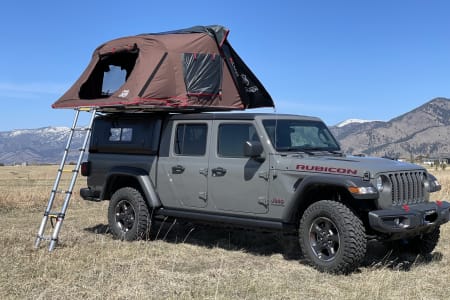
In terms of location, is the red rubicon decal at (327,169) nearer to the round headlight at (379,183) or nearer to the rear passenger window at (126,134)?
the round headlight at (379,183)

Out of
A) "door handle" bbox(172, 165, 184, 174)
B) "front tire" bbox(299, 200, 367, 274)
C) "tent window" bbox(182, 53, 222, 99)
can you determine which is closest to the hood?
"front tire" bbox(299, 200, 367, 274)

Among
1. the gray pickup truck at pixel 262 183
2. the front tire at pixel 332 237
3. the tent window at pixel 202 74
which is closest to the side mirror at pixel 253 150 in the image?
the gray pickup truck at pixel 262 183

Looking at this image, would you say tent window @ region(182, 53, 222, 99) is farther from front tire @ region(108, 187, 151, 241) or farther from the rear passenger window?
front tire @ region(108, 187, 151, 241)

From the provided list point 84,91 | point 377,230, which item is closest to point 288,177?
point 377,230

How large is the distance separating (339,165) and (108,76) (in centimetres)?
494

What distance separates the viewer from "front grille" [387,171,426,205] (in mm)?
6570

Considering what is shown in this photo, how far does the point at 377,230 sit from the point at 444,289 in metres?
0.93

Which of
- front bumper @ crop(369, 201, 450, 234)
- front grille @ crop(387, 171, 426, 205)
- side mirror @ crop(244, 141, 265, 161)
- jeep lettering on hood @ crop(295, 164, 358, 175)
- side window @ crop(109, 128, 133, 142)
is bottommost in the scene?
front bumper @ crop(369, 201, 450, 234)

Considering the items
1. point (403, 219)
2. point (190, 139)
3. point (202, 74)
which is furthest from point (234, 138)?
point (403, 219)

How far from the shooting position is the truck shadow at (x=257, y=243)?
24.2ft

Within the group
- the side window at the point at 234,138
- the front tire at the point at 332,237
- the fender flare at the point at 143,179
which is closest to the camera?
the front tire at the point at 332,237

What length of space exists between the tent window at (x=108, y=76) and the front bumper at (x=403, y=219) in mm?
5247

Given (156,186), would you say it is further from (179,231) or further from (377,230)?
(377,230)

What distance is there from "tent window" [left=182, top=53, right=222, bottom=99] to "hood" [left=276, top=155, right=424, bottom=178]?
2096 mm
